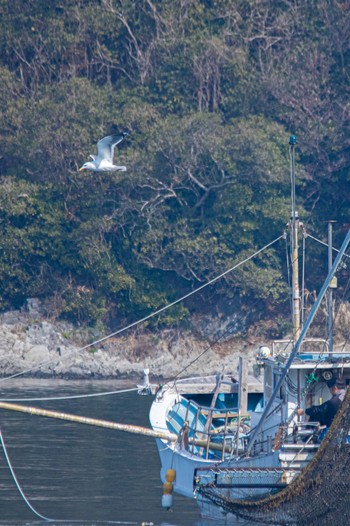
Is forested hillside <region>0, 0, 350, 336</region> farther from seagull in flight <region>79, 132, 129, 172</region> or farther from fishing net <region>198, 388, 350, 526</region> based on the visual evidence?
fishing net <region>198, 388, 350, 526</region>

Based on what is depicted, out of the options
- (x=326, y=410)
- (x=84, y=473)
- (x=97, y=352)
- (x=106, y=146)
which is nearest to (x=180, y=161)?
(x=97, y=352)

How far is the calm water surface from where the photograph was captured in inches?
951

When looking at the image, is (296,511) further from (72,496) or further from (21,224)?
(21,224)

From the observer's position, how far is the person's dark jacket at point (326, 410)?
2255cm

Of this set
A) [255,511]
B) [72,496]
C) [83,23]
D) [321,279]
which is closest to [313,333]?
[321,279]

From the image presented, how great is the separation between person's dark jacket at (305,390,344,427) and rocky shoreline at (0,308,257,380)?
28.4 m

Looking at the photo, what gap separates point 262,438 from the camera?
25.3 m

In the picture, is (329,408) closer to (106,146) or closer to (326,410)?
(326,410)

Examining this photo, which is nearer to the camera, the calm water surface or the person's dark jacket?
the person's dark jacket

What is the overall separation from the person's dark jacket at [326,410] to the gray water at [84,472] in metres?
3.10

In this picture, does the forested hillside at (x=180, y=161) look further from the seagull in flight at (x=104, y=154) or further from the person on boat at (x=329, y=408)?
the person on boat at (x=329, y=408)

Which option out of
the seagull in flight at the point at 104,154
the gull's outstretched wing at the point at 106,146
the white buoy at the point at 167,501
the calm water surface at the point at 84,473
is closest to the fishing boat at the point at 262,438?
the white buoy at the point at 167,501

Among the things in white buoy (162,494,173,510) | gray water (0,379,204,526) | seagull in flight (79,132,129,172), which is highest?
seagull in flight (79,132,129,172)

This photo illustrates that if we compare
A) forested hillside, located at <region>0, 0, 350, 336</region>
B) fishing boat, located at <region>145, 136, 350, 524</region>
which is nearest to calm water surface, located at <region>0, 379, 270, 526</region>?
fishing boat, located at <region>145, 136, 350, 524</region>
